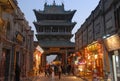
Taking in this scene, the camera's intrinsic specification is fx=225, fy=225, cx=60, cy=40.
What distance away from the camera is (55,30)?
5791cm

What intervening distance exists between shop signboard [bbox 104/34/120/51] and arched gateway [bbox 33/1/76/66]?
35.2 metres

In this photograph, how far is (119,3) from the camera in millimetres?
16391

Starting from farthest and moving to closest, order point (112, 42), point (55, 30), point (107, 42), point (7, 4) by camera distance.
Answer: point (55, 30) → point (107, 42) → point (112, 42) → point (7, 4)

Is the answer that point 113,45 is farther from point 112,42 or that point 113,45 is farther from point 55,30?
point 55,30

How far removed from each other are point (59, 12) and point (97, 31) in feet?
119

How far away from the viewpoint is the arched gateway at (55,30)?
180 ft

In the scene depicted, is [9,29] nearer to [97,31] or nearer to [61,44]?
[97,31]

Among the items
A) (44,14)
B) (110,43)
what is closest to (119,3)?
(110,43)

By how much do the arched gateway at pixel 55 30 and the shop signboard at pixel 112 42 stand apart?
115ft

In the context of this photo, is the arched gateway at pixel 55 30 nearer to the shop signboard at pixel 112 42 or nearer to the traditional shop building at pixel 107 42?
the traditional shop building at pixel 107 42

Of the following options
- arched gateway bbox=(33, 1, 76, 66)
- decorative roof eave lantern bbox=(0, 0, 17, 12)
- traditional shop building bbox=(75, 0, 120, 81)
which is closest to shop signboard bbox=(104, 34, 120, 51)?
traditional shop building bbox=(75, 0, 120, 81)

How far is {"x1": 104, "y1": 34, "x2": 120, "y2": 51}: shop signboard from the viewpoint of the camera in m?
16.3

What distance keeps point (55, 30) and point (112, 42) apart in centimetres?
4121

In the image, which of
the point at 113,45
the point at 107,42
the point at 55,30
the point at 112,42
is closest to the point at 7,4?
the point at 112,42
